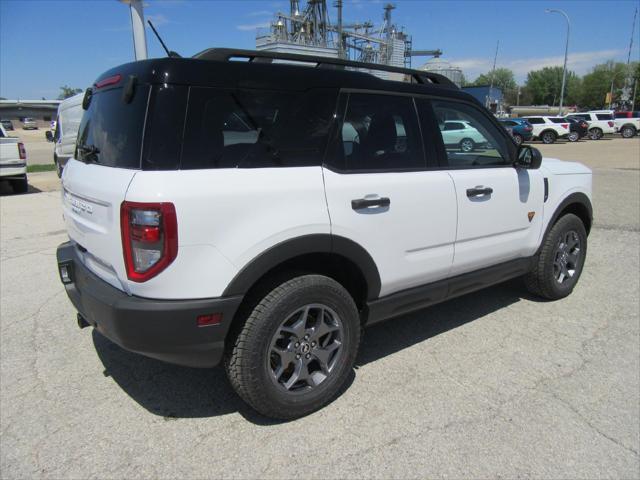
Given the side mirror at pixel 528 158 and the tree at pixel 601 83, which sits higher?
the tree at pixel 601 83

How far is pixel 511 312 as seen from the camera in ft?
13.6

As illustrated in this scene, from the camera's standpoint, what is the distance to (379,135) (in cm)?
300

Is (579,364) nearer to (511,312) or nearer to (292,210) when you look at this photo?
(511,312)

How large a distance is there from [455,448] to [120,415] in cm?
189

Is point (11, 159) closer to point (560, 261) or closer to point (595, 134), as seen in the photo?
point (560, 261)

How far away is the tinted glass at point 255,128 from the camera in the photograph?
89.6 inches

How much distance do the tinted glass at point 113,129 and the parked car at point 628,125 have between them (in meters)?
40.3

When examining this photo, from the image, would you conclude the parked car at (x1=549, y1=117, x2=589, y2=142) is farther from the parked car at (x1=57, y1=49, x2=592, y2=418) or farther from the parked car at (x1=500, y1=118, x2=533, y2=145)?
the parked car at (x1=57, y1=49, x2=592, y2=418)

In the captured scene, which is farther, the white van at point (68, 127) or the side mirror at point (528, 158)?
the white van at point (68, 127)

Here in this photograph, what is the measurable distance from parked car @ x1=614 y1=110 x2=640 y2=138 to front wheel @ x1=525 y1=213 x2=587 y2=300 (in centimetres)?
3702

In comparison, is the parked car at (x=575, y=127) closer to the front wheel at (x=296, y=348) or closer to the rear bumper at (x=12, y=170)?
the rear bumper at (x=12, y=170)

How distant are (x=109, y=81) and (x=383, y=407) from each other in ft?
8.12

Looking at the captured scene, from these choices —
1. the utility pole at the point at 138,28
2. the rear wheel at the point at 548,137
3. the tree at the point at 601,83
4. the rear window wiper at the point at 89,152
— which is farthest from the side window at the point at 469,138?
the tree at the point at 601,83

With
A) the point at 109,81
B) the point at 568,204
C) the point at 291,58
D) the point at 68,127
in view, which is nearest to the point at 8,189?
the point at 68,127
